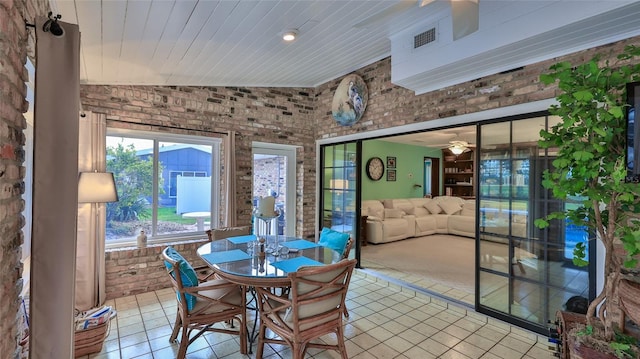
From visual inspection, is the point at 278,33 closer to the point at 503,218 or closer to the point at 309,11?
the point at 309,11

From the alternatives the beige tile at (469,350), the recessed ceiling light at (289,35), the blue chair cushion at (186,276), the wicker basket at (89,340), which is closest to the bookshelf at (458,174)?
the beige tile at (469,350)

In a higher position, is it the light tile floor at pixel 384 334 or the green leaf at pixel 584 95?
the green leaf at pixel 584 95

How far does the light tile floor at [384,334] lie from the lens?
96.2 inches

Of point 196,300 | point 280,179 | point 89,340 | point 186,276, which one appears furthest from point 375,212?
point 89,340

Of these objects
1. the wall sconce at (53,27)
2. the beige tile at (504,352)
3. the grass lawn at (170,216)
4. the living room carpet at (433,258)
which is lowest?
the beige tile at (504,352)

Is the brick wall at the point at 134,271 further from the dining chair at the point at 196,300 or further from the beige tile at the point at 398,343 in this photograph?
the beige tile at the point at 398,343

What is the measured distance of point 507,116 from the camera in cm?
280

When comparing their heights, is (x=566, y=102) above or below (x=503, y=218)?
above

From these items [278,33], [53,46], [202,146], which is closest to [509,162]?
[278,33]

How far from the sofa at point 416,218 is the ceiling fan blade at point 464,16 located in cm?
477

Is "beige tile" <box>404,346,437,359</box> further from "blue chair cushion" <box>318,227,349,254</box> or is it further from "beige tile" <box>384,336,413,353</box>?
"blue chair cushion" <box>318,227,349,254</box>

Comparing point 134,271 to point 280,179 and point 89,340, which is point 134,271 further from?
point 280,179

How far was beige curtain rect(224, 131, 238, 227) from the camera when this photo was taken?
410 centimetres

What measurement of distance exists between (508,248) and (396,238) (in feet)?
12.4
